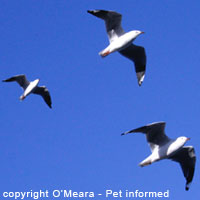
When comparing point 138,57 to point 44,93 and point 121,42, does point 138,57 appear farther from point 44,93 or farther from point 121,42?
point 44,93

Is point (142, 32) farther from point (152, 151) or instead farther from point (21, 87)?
point (21, 87)

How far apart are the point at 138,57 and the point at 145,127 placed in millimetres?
4931

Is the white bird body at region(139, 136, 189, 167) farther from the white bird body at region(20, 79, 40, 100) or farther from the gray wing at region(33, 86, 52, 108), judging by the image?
the gray wing at region(33, 86, 52, 108)

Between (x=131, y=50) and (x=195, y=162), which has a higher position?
(x=131, y=50)

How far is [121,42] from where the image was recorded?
17812 millimetres

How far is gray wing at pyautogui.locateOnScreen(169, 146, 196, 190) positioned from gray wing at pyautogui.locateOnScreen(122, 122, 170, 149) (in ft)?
3.41

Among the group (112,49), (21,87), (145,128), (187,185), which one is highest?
(21,87)

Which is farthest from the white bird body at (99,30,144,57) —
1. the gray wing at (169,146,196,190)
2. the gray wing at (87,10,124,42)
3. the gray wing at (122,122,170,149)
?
the gray wing at (169,146,196,190)

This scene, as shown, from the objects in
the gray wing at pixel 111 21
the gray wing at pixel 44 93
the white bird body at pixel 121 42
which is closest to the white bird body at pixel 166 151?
the white bird body at pixel 121 42

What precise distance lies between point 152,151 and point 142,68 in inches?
189

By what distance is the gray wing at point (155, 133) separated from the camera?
15344 mm

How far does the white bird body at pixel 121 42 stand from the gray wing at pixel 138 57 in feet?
4.07

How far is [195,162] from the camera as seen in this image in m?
16.6

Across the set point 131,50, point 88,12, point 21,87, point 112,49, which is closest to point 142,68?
point 131,50
